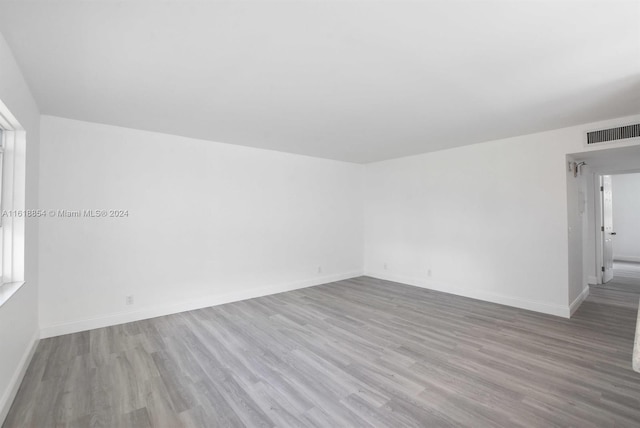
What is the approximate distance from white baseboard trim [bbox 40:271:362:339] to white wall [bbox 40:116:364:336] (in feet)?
0.04

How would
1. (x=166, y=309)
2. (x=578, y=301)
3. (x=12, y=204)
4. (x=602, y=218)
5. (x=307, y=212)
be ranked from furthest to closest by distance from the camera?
1. (x=602, y=218)
2. (x=307, y=212)
3. (x=578, y=301)
4. (x=166, y=309)
5. (x=12, y=204)

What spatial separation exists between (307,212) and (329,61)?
147 inches

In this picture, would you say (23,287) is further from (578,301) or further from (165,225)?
(578,301)

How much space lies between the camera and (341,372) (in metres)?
2.48

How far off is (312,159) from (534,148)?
3707mm

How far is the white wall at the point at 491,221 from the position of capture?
3898 mm

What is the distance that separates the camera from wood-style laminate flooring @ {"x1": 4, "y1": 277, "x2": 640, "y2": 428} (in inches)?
76.5

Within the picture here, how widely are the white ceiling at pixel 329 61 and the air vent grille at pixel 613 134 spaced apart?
0.76ft

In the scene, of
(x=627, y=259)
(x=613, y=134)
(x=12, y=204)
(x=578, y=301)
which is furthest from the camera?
(x=627, y=259)

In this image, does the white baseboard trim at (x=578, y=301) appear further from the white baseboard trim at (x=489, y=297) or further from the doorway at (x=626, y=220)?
the doorway at (x=626, y=220)

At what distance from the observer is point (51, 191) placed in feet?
10.7

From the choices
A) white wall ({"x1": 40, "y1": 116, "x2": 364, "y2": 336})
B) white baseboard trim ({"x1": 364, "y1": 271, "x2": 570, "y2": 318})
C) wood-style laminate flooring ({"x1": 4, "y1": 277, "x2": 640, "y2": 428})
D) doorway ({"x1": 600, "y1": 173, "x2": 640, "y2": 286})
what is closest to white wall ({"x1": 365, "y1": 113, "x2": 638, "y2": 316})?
white baseboard trim ({"x1": 364, "y1": 271, "x2": 570, "y2": 318})

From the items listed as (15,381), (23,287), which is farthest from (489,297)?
(23,287)

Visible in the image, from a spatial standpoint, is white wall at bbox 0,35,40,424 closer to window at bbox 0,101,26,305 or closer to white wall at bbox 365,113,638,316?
window at bbox 0,101,26,305
